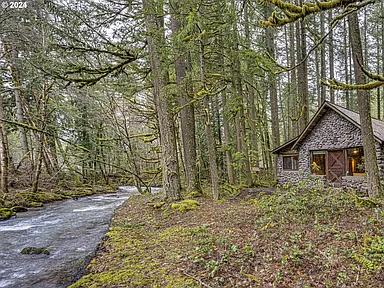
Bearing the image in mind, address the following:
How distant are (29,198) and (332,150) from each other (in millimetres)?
16859

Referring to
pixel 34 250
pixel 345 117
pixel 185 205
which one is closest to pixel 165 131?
pixel 185 205

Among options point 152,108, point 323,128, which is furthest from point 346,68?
point 152,108

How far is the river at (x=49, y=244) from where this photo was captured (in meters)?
4.22

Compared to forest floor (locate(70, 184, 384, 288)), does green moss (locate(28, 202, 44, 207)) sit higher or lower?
lower

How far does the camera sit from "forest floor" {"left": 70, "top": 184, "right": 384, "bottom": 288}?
3078mm

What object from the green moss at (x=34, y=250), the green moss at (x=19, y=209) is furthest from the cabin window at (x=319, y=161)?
the green moss at (x=19, y=209)

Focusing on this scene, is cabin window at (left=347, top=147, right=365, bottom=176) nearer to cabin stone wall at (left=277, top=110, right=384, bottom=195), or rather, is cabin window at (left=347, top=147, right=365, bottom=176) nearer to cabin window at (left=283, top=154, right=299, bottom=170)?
cabin stone wall at (left=277, top=110, right=384, bottom=195)

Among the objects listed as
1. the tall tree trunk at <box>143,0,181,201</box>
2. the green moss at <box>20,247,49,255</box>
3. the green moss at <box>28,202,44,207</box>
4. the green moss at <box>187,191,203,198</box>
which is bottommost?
the green moss at <box>28,202,44,207</box>

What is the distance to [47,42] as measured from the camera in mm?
7051

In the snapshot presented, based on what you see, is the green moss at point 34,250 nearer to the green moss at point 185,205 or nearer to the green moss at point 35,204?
the green moss at point 185,205

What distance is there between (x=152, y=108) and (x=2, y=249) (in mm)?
8827

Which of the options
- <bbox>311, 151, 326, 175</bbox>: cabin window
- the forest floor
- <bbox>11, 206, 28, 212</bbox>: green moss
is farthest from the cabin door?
<bbox>11, 206, 28, 212</bbox>: green moss

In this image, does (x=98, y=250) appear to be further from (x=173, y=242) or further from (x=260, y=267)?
(x=260, y=267)

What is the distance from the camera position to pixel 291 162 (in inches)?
647
